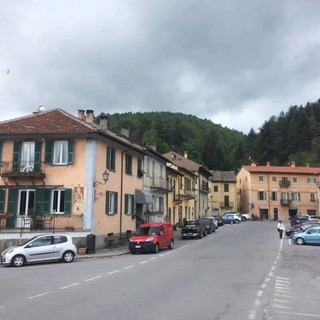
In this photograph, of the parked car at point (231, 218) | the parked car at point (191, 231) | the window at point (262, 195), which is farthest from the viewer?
the window at point (262, 195)

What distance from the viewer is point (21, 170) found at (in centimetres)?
2911

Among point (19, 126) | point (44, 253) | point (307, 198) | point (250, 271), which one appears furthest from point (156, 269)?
point (307, 198)

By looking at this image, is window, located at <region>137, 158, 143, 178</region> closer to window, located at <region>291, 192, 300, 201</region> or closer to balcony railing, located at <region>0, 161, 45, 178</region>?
balcony railing, located at <region>0, 161, 45, 178</region>

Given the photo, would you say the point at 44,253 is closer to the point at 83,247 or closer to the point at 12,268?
the point at 12,268

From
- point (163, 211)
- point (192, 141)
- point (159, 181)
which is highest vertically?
point (192, 141)

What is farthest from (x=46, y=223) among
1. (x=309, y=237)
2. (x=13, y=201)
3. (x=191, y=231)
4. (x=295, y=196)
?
(x=295, y=196)

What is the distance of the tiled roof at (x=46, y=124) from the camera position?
2890cm

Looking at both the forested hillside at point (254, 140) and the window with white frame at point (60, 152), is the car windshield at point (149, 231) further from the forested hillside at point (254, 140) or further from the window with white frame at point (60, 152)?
the forested hillside at point (254, 140)

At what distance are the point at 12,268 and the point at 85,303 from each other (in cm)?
1148

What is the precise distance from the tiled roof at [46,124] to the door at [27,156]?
0.88 meters

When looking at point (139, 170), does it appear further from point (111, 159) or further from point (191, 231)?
point (191, 231)

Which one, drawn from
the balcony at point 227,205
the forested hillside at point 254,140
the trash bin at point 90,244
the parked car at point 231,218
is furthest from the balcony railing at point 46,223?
the forested hillside at point 254,140

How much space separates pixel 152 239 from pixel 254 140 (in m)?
104

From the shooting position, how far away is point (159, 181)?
43938 mm
